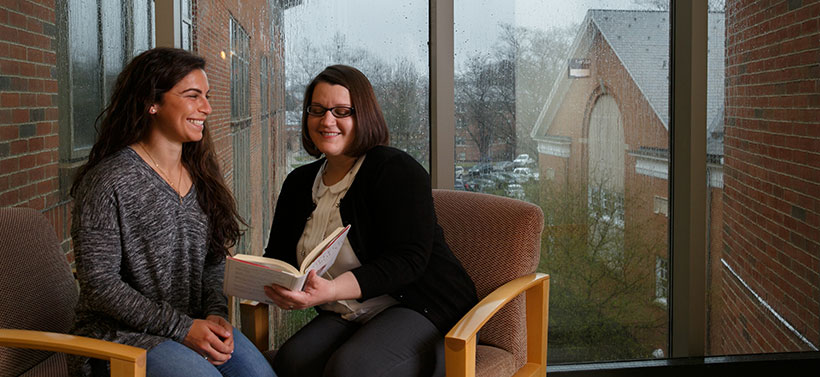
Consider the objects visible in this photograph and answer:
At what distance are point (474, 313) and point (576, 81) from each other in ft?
5.32

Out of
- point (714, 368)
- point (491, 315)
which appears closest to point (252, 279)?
point (491, 315)

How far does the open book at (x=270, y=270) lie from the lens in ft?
5.75

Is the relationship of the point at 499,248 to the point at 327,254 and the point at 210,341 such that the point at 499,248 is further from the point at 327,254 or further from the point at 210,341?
the point at 210,341

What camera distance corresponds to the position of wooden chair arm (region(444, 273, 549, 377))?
5.86 feet

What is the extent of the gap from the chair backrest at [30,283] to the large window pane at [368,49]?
1186 mm

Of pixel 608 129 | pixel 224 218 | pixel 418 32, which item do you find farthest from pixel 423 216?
pixel 608 129

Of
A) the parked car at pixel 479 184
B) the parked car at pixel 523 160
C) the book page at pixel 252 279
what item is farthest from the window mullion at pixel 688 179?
the book page at pixel 252 279

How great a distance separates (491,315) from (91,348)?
99cm

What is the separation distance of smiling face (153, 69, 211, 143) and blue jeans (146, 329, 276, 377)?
1.83ft

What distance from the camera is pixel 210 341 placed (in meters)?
1.80

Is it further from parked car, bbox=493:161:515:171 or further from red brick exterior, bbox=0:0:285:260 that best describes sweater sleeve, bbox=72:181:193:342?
parked car, bbox=493:161:515:171

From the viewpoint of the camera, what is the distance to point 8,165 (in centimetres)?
263

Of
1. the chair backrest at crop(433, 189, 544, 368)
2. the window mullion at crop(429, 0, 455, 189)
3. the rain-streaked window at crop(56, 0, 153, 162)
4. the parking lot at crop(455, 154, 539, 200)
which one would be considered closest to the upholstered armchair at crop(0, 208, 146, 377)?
the rain-streaked window at crop(56, 0, 153, 162)

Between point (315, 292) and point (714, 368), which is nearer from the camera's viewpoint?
point (315, 292)
